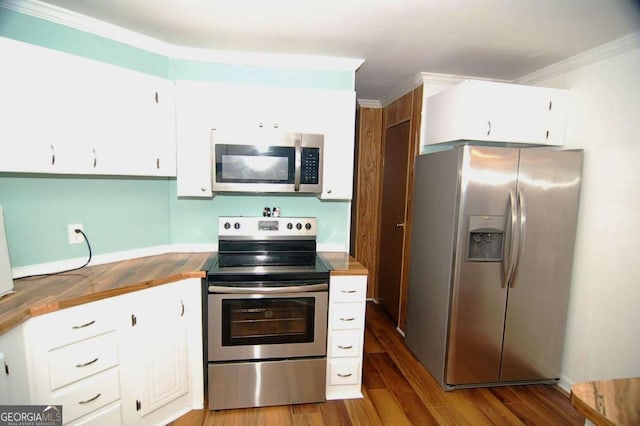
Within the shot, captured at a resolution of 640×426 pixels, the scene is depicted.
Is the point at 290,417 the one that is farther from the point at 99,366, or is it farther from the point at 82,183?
the point at 82,183

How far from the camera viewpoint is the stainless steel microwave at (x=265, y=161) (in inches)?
79.8

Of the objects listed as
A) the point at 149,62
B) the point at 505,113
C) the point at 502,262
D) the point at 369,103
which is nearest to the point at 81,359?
the point at 149,62

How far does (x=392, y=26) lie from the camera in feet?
5.91

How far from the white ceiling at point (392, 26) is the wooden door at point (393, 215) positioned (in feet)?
3.20

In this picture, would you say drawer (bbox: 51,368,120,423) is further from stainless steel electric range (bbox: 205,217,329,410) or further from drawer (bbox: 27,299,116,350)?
stainless steel electric range (bbox: 205,217,329,410)

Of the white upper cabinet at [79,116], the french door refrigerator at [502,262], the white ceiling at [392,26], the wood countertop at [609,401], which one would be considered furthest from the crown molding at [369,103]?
the wood countertop at [609,401]

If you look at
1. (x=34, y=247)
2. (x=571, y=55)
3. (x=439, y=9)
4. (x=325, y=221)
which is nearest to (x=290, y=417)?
(x=325, y=221)

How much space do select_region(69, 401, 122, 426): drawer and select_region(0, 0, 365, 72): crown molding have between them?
2.20 metres

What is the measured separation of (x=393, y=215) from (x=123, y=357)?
2.67 metres

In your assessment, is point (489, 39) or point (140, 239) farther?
point (140, 239)

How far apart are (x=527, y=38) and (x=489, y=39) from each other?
Answer: 9.2 inches

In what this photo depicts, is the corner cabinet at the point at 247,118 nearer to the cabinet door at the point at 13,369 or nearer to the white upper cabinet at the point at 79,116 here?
the white upper cabinet at the point at 79,116

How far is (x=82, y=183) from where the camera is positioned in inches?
75.4

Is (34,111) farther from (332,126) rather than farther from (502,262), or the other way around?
(502,262)
